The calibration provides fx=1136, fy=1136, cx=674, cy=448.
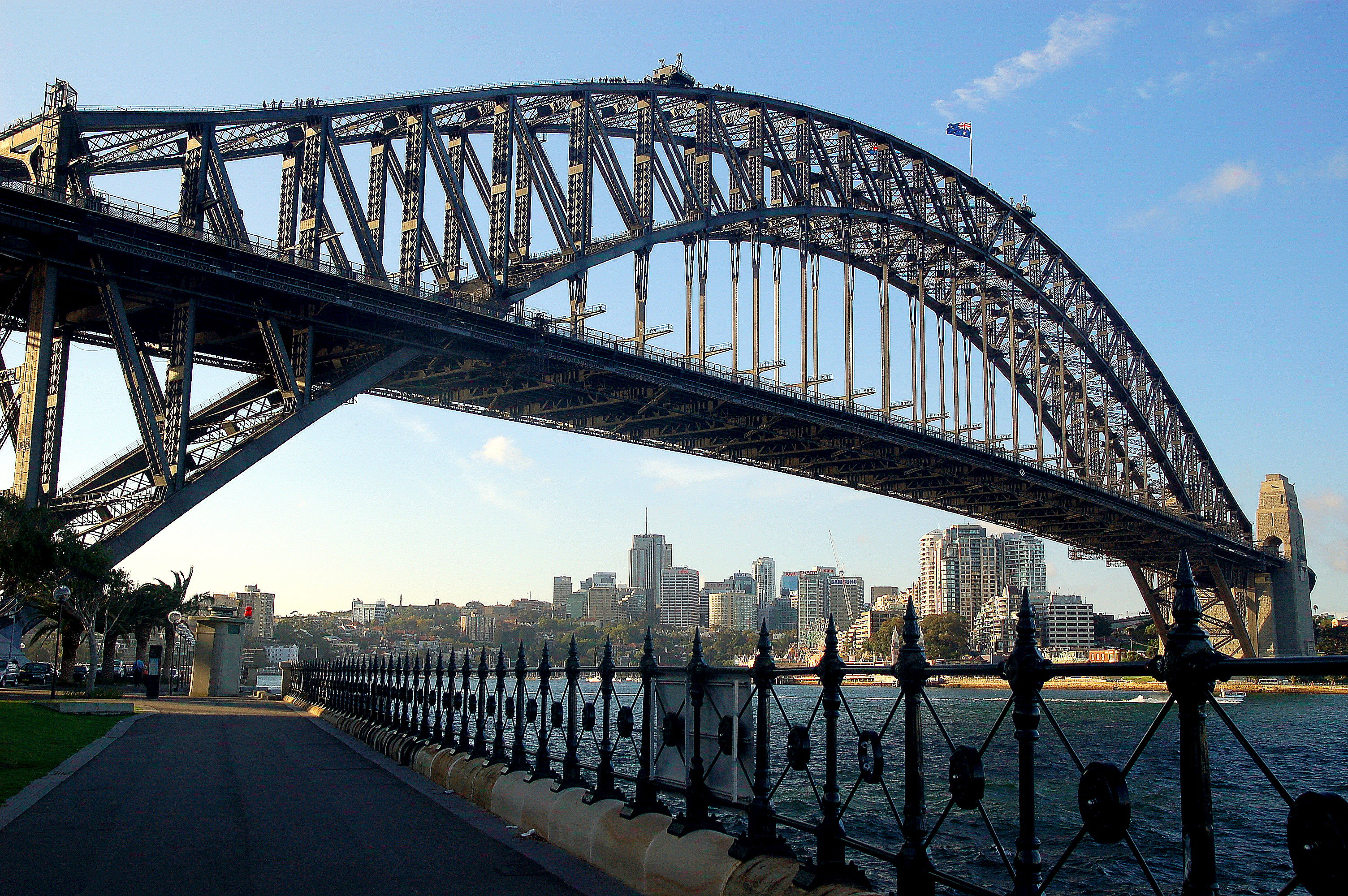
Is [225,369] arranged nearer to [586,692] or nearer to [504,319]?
[504,319]

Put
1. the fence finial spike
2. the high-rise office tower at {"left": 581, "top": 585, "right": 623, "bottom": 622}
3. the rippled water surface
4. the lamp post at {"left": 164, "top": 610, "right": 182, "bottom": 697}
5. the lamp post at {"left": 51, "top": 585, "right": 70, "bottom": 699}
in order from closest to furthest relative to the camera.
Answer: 1. the fence finial spike
2. the rippled water surface
3. the lamp post at {"left": 51, "top": 585, "right": 70, "bottom": 699}
4. the lamp post at {"left": 164, "top": 610, "right": 182, "bottom": 697}
5. the high-rise office tower at {"left": 581, "top": 585, "right": 623, "bottom": 622}

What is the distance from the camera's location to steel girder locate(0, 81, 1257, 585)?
3791cm

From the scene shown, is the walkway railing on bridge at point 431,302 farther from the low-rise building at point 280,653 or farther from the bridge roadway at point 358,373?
the low-rise building at point 280,653

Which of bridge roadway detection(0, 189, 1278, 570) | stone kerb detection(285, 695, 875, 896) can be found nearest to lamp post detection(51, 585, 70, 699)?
bridge roadway detection(0, 189, 1278, 570)

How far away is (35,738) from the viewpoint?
1759cm

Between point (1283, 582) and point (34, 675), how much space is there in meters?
93.3

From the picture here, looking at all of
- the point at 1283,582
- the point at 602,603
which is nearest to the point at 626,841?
the point at 1283,582

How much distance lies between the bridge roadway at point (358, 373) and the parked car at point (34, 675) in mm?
14822

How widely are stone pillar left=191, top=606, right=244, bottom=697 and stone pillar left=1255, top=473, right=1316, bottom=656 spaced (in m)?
78.8

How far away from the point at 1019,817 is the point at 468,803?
8000mm

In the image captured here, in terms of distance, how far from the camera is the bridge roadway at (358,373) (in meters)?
31.9

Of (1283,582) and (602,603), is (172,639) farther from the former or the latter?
(602,603)

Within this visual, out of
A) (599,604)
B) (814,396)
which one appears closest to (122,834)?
(814,396)

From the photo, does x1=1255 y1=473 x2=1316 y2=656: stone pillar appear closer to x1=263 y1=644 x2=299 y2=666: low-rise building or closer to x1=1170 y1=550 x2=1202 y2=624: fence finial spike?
x1=1170 y1=550 x2=1202 y2=624: fence finial spike
